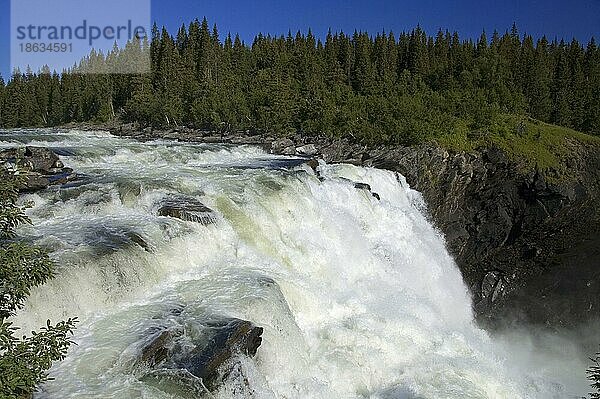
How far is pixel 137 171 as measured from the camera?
74.1 ft

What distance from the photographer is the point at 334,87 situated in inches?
2328

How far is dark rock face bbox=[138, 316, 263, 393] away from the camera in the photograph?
9.34 metres

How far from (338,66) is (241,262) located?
57310 millimetres

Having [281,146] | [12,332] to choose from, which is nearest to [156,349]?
[12,332]

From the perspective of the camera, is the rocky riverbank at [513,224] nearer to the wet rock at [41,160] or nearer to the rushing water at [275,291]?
the rushing water at [275,291]

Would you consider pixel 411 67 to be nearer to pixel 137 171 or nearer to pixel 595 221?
pixel 595 221

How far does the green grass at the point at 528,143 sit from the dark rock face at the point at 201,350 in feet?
90.9

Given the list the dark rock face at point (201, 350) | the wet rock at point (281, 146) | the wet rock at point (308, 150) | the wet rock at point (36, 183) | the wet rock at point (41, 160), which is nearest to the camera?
the dark rock face at point (201, 350)

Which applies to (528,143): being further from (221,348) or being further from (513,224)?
(221,348)

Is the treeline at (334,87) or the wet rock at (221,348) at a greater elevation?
the treeline at (334,87)

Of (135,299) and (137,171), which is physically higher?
(137,171)

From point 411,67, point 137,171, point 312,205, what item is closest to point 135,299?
point 312,205

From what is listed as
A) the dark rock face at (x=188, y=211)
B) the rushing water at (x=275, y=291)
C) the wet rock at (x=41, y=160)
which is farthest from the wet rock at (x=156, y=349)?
the wet rock at (x=41, y=160)

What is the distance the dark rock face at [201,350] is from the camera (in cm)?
934
